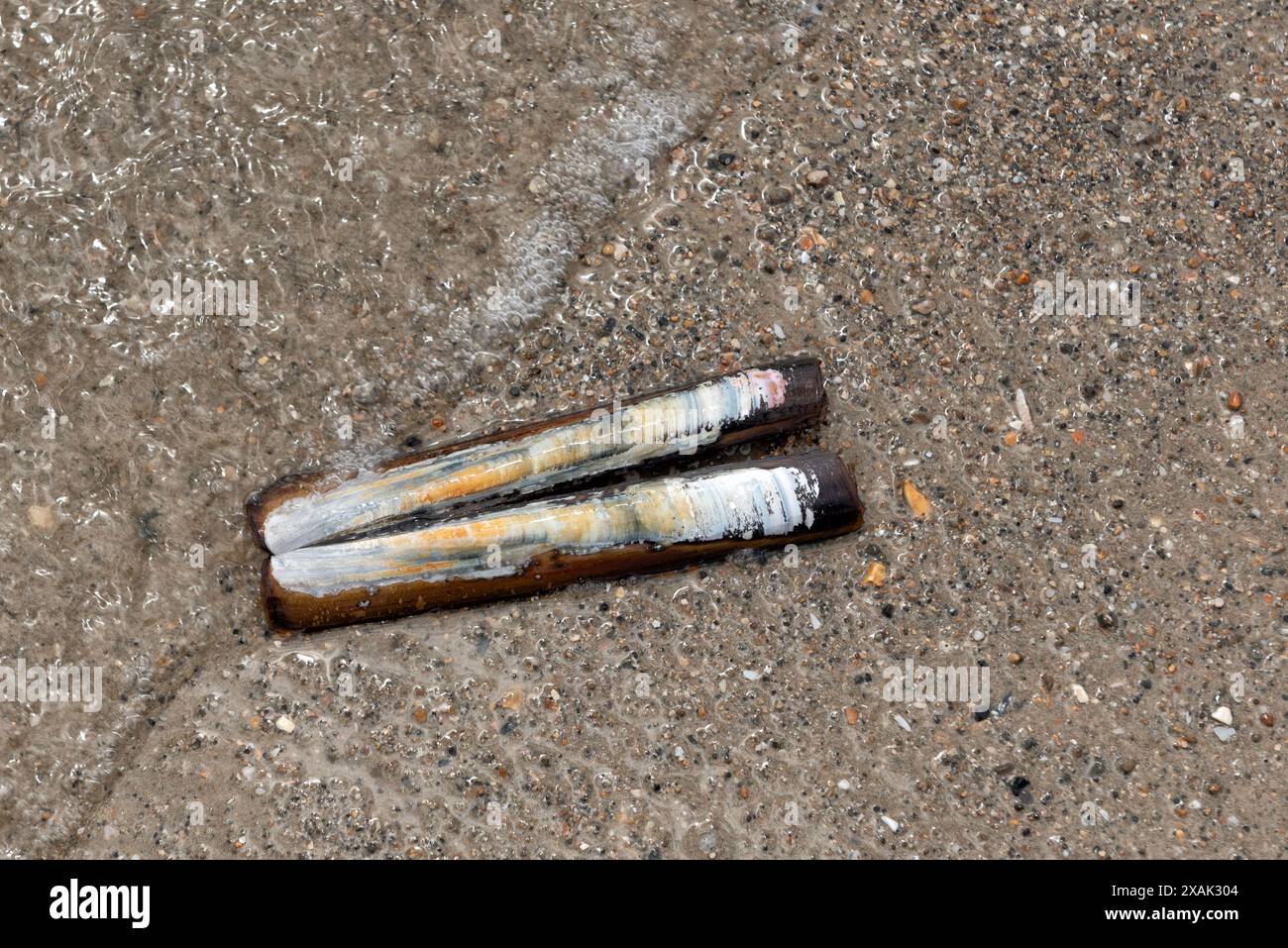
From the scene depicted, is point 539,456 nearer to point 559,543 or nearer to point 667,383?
point 559,543

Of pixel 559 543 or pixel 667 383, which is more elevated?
pixel 667 383

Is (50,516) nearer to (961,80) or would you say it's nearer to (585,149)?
(585,149)

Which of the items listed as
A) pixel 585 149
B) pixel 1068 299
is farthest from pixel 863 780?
pixel 585 149

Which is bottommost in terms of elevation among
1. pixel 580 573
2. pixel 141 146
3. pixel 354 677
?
pixel 354 677

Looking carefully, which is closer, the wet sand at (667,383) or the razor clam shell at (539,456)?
the wet sand at (667,383)

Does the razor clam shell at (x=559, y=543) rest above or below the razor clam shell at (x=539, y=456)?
below

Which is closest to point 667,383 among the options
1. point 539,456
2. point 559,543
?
point 539,456
